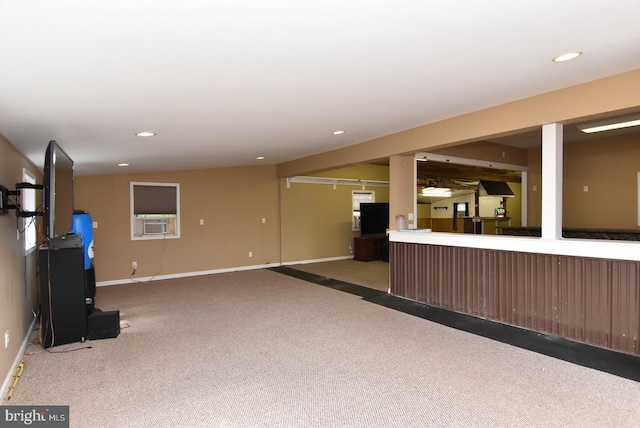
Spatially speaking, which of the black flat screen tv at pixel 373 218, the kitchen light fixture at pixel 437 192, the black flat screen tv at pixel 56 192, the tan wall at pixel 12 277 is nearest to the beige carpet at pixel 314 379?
the tan wall at pixel 12 277

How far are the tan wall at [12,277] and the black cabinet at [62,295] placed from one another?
19 cm

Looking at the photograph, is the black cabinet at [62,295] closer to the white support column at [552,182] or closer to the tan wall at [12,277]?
the tan wall at [12,277]

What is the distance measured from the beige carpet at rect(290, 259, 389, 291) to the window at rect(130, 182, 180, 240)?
280 centimetres

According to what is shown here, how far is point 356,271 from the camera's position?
298 inches

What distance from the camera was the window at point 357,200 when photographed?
9.70 meters

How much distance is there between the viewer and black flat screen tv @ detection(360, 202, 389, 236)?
364 inches

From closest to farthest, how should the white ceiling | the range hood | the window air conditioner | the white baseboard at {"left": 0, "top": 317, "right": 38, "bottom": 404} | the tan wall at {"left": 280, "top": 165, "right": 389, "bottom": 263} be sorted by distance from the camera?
1. the white ceiling
2. the white baseboard at {"left": 0, "top": 317, "right": 38, "bottom": 404}
3. the window air conditioner
4. the range hood
5. the tan wall at {"left": 280, "top": 165, "right": 389, "bottom": 263}

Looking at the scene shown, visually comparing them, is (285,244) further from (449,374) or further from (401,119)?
(449,374)

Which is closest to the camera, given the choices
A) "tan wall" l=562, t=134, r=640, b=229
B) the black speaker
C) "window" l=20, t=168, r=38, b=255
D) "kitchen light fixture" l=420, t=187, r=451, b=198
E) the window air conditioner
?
the black speaker

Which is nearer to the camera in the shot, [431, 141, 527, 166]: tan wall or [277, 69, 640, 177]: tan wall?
[277, 69, 640, 177]: tan wall

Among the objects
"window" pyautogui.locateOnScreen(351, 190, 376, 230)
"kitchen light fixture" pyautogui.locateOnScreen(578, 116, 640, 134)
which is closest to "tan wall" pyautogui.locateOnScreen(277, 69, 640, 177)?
"kitchen light fixture" pyautogui.locateOnScreen(578, 116, 640, 134)

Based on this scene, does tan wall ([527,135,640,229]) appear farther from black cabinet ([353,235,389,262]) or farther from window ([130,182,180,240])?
window ([130,182,180,240])

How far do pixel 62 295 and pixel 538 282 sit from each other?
4.87 metres

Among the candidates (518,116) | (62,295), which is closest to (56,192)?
(62,295)
